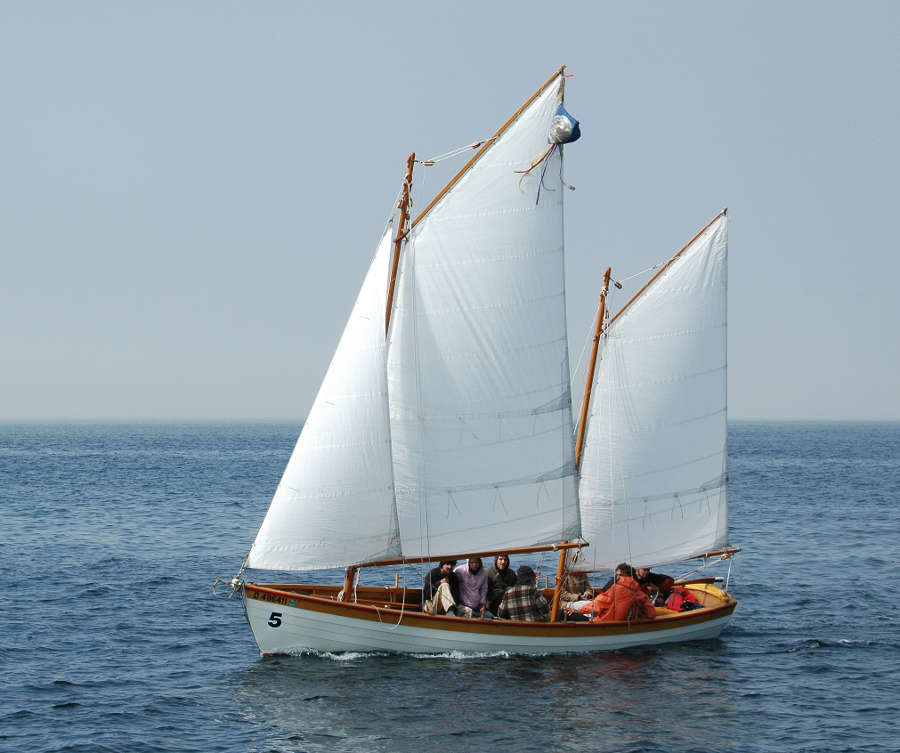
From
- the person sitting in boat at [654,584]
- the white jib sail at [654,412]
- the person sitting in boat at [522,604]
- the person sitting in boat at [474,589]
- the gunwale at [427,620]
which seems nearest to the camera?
the gunwale at [427,620]

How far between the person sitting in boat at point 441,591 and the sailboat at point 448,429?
60 cm

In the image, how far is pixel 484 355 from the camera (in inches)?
1063

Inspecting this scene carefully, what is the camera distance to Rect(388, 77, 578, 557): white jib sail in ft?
87.2

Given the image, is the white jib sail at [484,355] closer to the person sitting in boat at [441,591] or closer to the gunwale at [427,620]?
the person sitting in boat at [441,591]

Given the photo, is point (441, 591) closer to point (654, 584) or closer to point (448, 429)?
point (448, 429)

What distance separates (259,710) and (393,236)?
38.4 feet

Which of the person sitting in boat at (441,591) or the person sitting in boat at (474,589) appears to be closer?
the person sitting in boat at (441,591)

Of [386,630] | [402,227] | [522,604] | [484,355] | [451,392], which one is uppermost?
[402,227]

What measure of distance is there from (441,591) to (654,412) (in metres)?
8.13

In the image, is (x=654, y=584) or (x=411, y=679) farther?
(x=654, y=584)

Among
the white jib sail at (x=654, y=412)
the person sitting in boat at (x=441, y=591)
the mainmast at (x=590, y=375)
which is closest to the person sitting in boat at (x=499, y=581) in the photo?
the person sitting in boat at (x=441, y=591)

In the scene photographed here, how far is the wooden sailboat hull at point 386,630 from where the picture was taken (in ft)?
87.4

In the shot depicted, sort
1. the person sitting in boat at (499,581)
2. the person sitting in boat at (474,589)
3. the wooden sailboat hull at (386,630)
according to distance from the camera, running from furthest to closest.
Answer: the person sitting in boat at (499,581) → the person sitting in boat at (474,589) → the wooden sailboat hull at (386,630)

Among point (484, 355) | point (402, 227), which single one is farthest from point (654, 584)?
point (402, 227)
